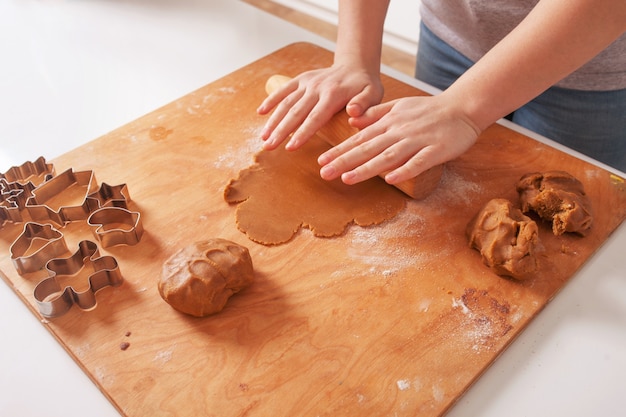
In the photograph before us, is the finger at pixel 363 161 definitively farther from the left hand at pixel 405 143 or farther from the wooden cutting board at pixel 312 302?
the wooden cutting board at pixel 312 302

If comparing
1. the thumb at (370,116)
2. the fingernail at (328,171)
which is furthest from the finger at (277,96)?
the fingernail at (328,171)

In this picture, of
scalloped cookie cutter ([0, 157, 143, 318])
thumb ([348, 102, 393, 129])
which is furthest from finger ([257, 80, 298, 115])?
scalloped cookie cutter ([0, 157, 143, 318])

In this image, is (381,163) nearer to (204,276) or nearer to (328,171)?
(328,171)

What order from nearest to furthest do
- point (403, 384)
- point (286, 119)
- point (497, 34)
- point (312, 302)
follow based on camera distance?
point (403, 384)
point (312, 302)
point (286, 119)
point (497, 34)

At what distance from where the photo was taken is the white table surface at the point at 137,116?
1008mm

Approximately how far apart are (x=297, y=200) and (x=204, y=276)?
36 centimetres

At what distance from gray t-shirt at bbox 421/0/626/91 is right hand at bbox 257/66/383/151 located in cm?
31

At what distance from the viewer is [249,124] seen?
5.25ft

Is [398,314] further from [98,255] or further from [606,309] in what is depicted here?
[98,255]

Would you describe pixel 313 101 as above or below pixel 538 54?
below

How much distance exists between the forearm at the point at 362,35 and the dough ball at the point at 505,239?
0.57 metres

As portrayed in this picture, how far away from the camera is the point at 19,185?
1342 millimetres

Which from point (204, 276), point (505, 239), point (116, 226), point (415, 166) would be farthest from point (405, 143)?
point (116, 226)

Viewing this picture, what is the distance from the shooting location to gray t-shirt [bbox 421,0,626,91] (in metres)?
1.50
